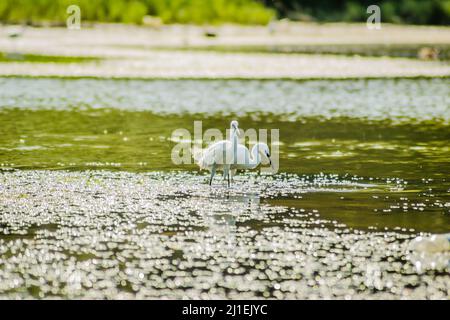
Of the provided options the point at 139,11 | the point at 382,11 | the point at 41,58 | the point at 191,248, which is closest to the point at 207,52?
the point at 41,58

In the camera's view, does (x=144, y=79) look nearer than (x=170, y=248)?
No

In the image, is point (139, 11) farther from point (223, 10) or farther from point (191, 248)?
point (191, 248)

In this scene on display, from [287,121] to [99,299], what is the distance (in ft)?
51.8

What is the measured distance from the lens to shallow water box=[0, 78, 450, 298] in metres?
10.9

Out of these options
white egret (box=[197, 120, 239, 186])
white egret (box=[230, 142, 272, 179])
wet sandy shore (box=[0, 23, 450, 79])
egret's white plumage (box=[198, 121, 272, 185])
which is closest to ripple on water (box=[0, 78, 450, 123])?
wet sandy shore (box=[0, 23, 450, 79])

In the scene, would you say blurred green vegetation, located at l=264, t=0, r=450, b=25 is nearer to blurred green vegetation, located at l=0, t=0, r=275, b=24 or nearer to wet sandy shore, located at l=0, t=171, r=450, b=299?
blurred green vegetation, located at l=0, t=0, r=275, b=24

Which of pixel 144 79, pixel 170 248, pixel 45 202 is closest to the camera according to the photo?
pixel 170 248

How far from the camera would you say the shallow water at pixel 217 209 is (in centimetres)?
1091

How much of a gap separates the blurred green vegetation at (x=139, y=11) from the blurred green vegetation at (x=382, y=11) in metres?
3.57

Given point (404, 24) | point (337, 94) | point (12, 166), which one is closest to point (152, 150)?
point (12, 166)

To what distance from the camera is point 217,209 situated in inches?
562

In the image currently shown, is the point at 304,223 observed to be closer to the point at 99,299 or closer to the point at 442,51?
the point at 99,299

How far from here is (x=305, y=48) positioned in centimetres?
5706

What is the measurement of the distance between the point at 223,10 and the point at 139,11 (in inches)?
306
